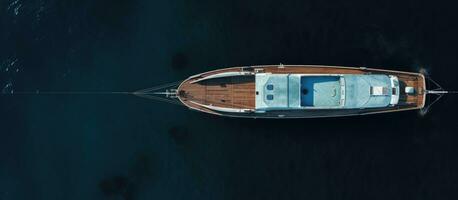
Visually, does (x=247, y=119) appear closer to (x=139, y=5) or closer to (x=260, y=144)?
(x=260, y=144)

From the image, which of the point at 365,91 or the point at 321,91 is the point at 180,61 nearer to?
the point at 321,91

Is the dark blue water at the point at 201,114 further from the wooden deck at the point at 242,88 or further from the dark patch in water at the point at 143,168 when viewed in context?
the wooden deck at the point at 242,88

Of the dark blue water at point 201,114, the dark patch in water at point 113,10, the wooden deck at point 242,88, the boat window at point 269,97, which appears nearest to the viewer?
the boat window at point 269,97

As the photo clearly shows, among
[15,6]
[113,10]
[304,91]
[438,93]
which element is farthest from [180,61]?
[438,93]

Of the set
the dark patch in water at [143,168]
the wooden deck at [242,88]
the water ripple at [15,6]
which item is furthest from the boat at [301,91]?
the water ripple at [15,6]

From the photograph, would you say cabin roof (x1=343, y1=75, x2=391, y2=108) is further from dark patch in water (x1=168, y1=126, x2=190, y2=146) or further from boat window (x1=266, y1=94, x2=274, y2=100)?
dark patch in water (x1=168, y1=126, x2=190, y2=146)

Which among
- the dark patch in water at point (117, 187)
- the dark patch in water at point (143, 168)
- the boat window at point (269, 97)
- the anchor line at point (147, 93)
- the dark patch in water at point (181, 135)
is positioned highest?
the anchor line at point (147, 93)

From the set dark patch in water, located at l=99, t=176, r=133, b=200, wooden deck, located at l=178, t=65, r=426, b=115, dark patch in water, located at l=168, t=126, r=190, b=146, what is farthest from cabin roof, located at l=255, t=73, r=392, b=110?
dark patch in water, located at l=99, t=176, r=133, b=200
